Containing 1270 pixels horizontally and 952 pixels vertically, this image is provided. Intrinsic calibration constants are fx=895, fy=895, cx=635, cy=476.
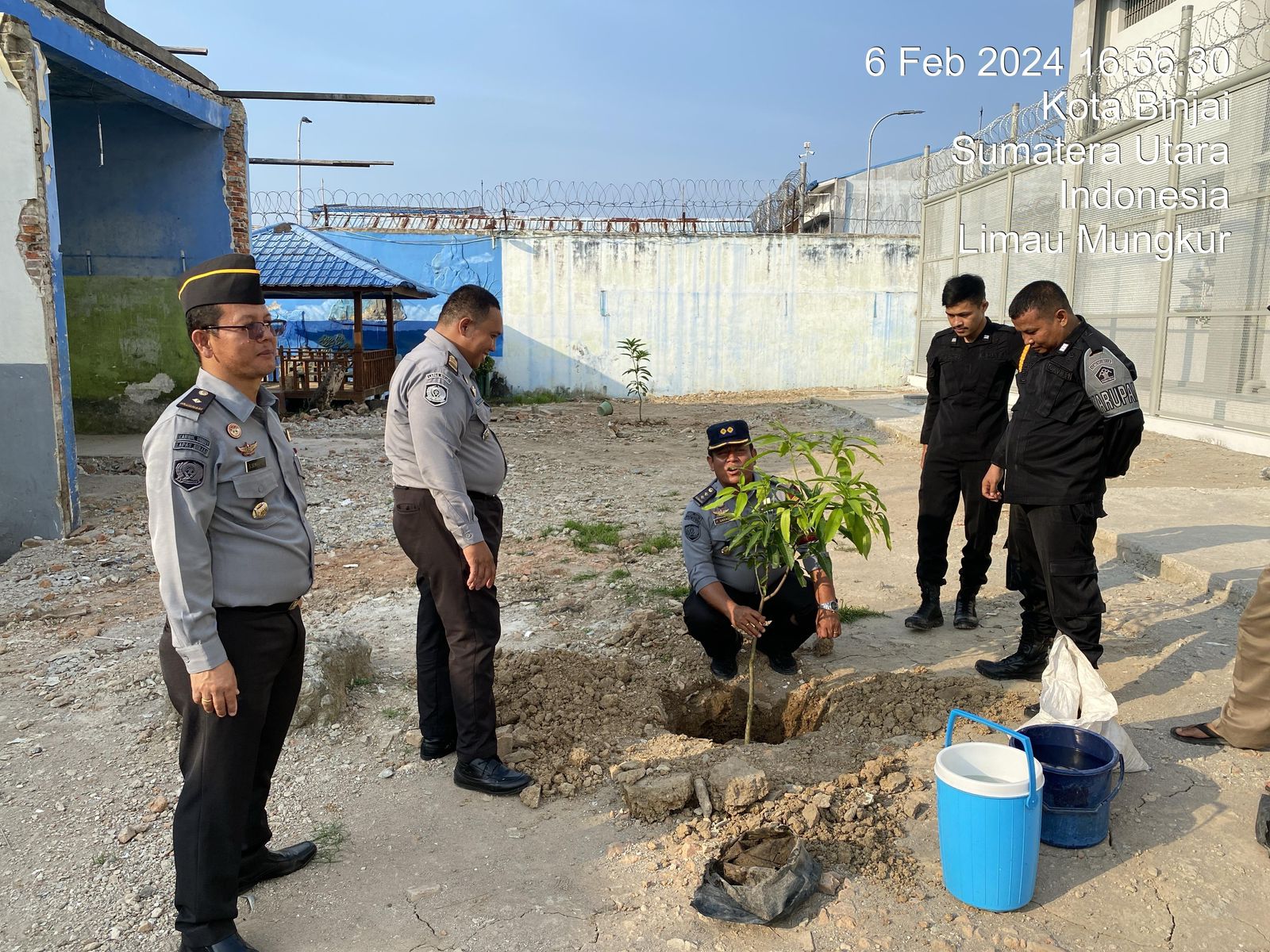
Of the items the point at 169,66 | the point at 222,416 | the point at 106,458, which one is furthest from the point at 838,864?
the point at 169,66

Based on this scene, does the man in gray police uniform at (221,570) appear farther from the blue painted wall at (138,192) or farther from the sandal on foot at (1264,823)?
the blue painted wall at (138,192)

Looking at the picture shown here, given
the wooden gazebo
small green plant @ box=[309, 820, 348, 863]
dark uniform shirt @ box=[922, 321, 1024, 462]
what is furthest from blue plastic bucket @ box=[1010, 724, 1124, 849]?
the wooden gazebo

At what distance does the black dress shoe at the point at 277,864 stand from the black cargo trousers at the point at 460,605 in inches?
23.2

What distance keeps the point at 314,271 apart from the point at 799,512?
1404 centimetres

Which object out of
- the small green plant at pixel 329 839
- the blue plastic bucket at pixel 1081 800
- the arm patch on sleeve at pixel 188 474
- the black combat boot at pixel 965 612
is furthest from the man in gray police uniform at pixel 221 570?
the black combat boot at pixel 965 612

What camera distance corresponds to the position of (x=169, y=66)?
10.0 metres

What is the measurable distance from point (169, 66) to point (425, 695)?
9.68 metres

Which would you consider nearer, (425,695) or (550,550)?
(425,695)

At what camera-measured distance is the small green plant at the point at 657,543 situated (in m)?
6.19

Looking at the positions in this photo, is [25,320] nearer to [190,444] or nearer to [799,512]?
[190,444]

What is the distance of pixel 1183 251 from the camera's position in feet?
30.5

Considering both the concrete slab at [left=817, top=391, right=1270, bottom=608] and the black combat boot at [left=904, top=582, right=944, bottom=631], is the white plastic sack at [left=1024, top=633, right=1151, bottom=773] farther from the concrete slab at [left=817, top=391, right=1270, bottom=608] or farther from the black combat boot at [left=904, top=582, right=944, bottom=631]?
the concrete slab at [left=817, top=391, right=1270, bottom=608]

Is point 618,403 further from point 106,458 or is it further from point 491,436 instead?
point 491,436

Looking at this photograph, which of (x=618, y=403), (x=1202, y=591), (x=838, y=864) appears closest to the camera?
(x=838, y=864)
